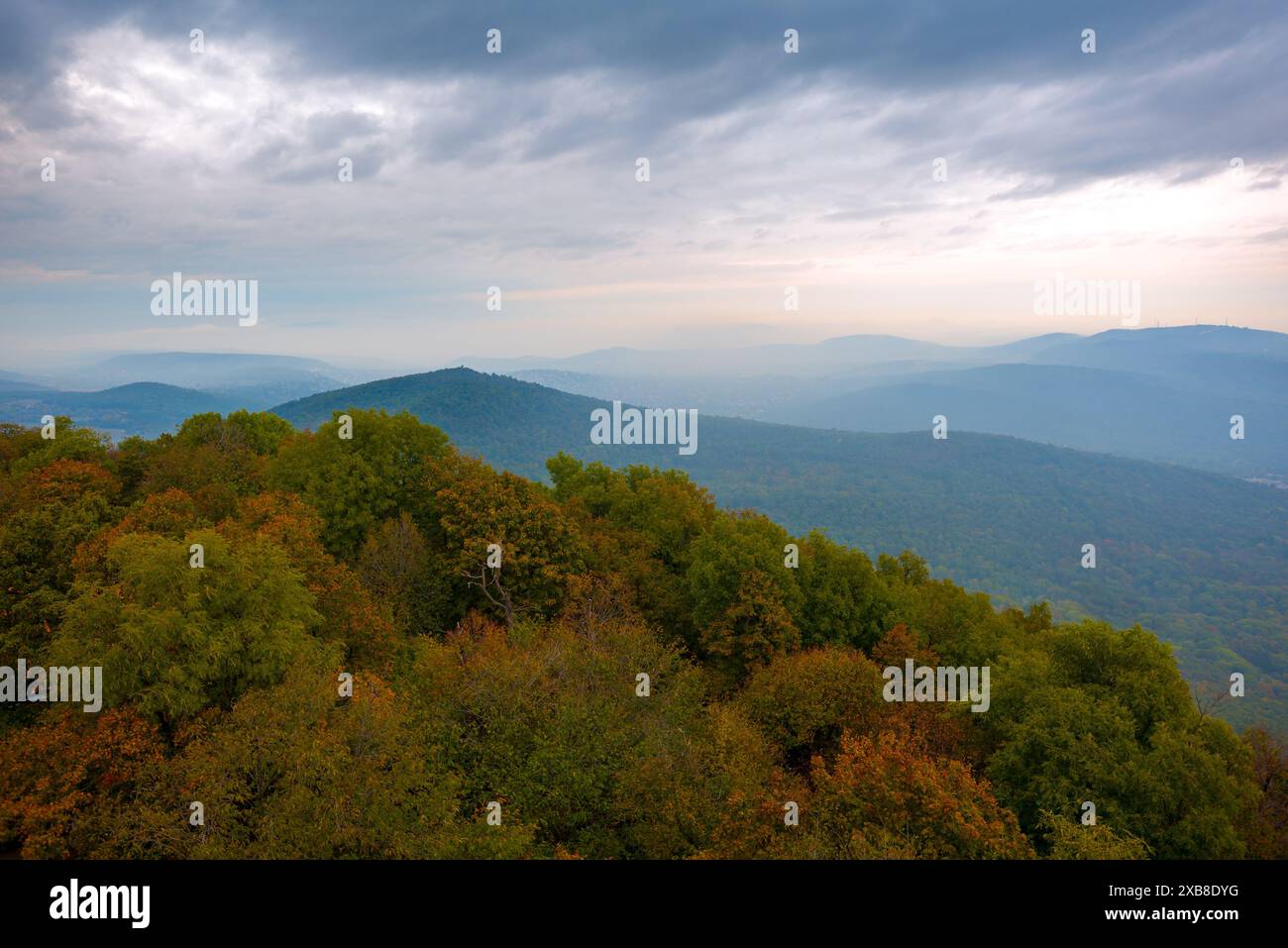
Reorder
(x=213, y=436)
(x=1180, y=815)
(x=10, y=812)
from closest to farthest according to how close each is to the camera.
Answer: (x=10, y=812) → (x=1180, y=815) → (x=213, y=436)

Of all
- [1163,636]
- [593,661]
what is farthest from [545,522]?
[1163,636]
